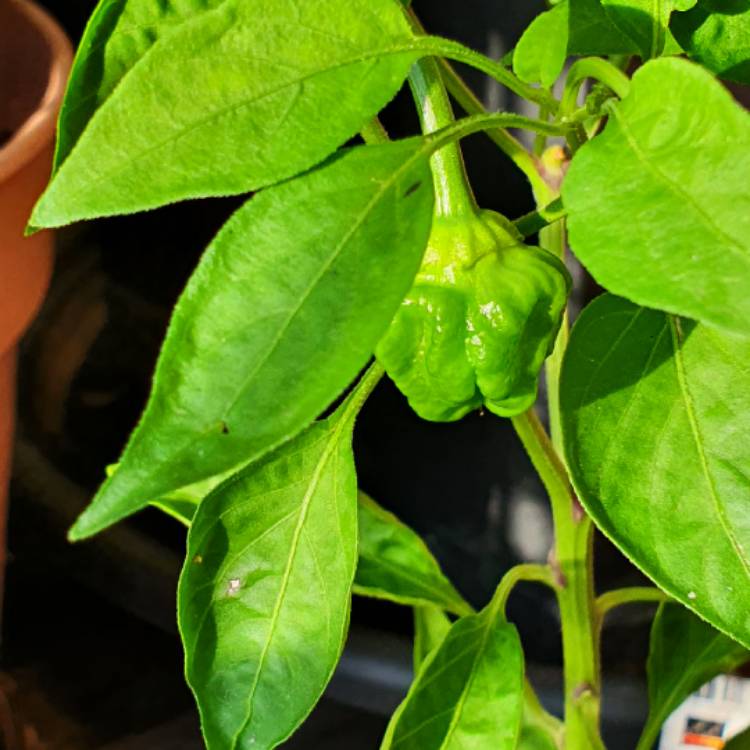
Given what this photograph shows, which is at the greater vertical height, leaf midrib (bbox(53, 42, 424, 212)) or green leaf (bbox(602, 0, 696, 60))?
leaf midrib (bbox(53, 42, 424, 212))

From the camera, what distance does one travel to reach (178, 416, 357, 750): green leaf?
0.46m

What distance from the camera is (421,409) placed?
0.43m

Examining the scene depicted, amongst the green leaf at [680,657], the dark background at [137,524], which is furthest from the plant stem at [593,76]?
the dark background at [137,524]

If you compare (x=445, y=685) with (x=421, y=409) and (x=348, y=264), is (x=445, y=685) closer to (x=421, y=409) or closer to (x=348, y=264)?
(x=421, y=409)

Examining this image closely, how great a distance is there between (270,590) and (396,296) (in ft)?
0.70

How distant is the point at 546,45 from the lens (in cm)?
45

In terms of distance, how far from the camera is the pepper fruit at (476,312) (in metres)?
0.40

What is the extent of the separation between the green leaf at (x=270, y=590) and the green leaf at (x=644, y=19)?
21 cm

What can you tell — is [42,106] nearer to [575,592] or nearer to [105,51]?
[105,51]

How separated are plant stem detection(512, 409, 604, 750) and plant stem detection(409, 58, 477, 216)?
21 centimetres

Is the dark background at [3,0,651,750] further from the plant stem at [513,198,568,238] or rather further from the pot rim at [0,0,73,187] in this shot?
the plant stem at [513,198,568,238]

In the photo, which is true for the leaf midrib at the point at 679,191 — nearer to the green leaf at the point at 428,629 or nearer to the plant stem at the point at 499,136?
the plant stem at the point at 499,136

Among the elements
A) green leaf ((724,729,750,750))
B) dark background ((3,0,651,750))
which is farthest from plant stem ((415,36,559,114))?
dark background ((3,0,651,750))

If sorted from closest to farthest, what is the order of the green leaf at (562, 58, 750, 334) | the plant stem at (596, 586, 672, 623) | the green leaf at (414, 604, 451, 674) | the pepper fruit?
1. the green leaf at (562, 58, 750, 334)
2. the pepper fruit
3. the plant stem at (596, 586, 672, 623)
4. the green leaf at (414, 604, 451, 674)
